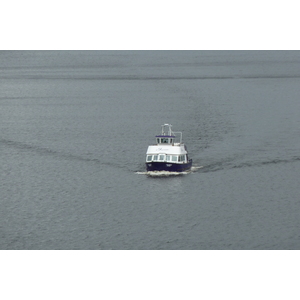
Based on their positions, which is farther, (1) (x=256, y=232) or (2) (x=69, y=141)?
(2) (x=69, y=141)

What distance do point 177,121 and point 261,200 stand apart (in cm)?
6971

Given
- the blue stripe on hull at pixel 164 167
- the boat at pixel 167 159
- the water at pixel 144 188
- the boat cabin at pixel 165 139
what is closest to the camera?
the water at pixel 144 188

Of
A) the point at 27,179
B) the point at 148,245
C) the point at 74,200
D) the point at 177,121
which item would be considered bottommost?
the point at 148,245

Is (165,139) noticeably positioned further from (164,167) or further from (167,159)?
(164,167)

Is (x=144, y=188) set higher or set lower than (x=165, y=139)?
lower

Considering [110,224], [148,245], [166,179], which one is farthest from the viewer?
[166,179]

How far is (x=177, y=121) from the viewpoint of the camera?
176250mm

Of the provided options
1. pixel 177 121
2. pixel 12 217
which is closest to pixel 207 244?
pixel 12 217

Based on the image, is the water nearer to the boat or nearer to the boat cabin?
the boat

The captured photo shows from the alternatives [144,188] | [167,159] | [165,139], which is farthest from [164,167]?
[144,188]

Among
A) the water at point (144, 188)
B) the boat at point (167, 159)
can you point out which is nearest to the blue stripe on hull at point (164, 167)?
the boat at point (167, 159)

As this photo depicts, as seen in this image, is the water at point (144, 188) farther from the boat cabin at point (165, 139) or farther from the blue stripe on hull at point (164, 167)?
→ the boat cabin at point (165, 139)

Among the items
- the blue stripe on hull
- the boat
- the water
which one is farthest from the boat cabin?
the water

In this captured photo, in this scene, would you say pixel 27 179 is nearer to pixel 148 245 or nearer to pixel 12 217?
pixel 12 217
